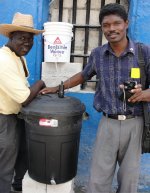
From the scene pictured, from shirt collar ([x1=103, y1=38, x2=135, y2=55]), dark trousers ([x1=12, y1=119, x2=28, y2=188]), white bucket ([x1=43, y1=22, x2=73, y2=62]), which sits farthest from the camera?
white bucket ([x1=43, y1=22, x2=73, y2=62])

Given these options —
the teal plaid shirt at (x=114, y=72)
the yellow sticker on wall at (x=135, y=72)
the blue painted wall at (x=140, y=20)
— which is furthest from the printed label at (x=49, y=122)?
the blue painted wall at (x=140, y=20)

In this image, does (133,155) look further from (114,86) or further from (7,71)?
(7,71)

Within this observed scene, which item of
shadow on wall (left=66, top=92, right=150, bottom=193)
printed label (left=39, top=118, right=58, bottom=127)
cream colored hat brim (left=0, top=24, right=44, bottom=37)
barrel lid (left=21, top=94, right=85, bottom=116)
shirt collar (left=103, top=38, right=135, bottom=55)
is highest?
cream colored hat brim (left=0, top=24, right=44, bottom=37)

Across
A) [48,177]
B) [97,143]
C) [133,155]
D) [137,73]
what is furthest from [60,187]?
[137,73]

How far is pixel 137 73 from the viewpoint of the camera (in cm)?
257

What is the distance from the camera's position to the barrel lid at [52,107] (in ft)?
8.91

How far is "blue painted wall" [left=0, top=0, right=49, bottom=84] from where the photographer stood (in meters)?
3.66

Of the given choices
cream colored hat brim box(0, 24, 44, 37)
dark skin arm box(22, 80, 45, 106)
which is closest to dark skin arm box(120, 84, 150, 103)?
dark skin arm box(22, 80, 45, 106)

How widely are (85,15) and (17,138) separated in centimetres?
182

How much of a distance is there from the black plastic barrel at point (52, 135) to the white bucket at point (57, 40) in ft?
2.57

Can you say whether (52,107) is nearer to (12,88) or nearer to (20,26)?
(12,88)

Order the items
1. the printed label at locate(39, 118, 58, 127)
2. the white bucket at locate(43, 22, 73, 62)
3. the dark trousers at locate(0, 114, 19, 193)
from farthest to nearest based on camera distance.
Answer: the white bucket at locate(43, 22, 73, 62) < the dark trousers at locate(0, 114, 19, 193) < the printed label at locate(39, 118, 58, 127)

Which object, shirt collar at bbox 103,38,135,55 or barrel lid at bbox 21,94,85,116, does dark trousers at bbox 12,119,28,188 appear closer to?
barrel lid at bbox 21,94,85,116

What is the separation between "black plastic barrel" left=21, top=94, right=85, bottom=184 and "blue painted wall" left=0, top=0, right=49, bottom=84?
965 mm
